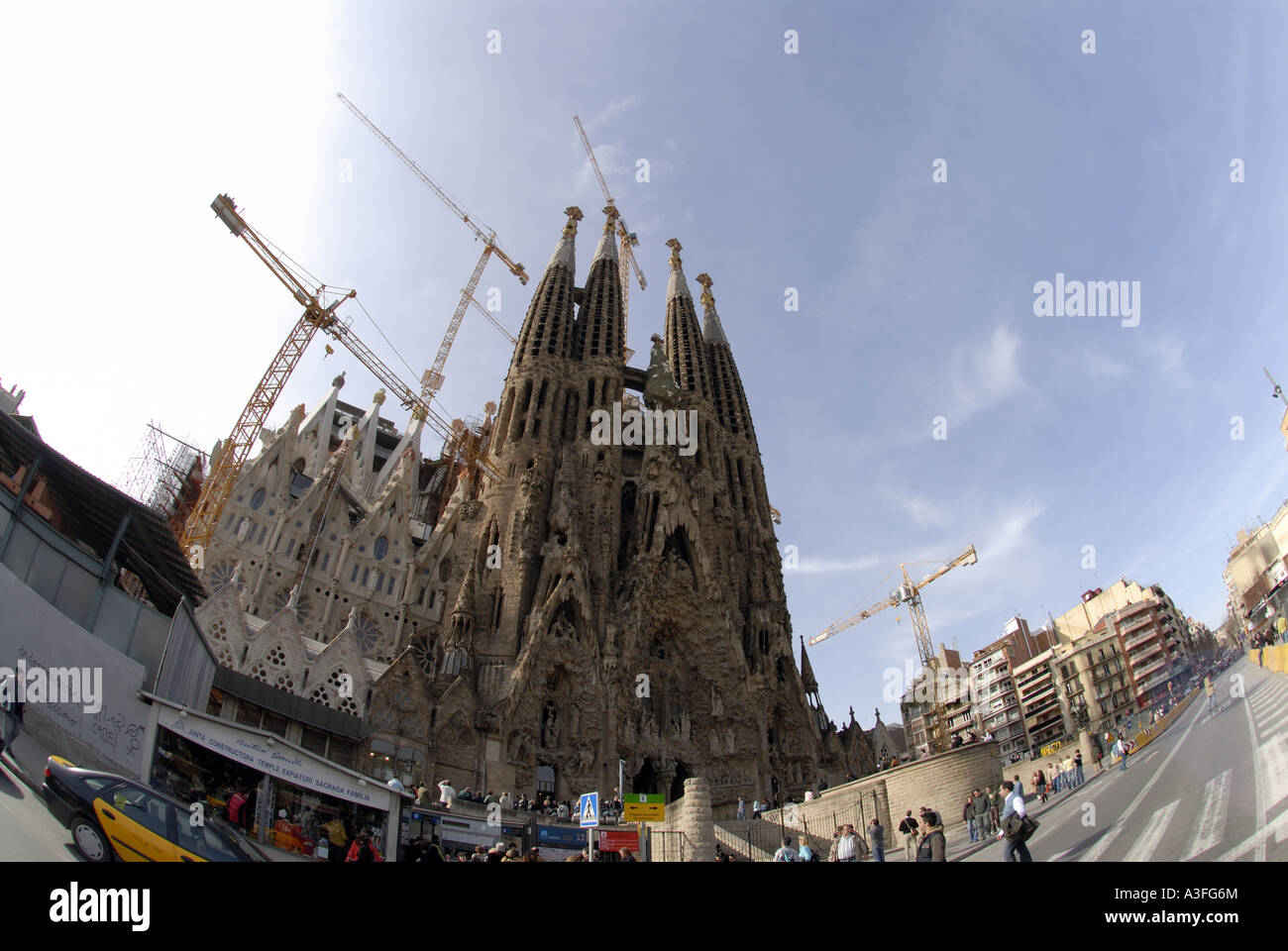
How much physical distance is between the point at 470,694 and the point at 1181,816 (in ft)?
82.8

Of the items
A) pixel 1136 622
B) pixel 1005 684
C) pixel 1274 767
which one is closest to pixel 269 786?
pixel 1274 767

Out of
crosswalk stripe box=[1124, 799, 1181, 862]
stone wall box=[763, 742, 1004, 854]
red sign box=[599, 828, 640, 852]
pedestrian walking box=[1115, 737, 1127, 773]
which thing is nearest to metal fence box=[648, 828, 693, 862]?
red sign box=[599, 828, 640, 852]

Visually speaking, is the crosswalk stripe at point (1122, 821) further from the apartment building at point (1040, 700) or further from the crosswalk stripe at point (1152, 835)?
the apartment building at point (1040, 700)

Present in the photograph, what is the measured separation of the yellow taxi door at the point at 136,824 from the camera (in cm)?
765

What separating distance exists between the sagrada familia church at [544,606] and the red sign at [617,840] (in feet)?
44.2

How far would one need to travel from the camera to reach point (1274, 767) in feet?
35.8

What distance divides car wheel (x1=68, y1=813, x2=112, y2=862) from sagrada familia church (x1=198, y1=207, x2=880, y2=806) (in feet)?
65.6

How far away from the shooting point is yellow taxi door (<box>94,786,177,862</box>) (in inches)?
301

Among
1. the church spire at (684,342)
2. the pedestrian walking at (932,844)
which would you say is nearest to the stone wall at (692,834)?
the pedestrian walking at (932,844)

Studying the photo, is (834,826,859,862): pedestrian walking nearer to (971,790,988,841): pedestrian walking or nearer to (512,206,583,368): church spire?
(971,790,988,841): pedestrian walking

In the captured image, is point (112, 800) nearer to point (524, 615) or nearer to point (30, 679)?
point (30, 679)

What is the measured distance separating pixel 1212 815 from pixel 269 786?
50.9ft

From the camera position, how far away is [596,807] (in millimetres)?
13820
